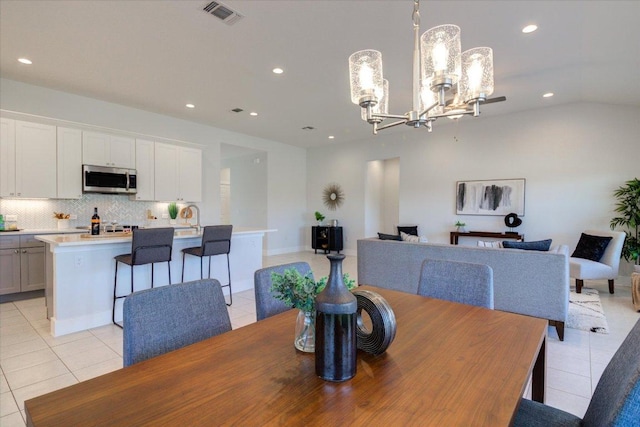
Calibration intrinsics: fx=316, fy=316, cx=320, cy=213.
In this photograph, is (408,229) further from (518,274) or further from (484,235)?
(518,274)

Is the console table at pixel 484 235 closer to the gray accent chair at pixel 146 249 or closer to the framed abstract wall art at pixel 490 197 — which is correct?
the framed abstract wall art at pixel 490 197

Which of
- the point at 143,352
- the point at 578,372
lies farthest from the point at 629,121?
the point at 143,352

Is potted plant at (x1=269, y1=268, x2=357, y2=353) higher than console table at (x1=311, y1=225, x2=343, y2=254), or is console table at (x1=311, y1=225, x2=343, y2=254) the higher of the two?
potted plant at (x1=269, y1=268, x2=357, y2=353)

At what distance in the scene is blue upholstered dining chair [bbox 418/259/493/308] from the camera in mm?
1685

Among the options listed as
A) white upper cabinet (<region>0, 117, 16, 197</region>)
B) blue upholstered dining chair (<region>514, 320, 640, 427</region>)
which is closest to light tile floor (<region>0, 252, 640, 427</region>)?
blue upholstered dining chair (<region>514, 320, 640, 427</region>)

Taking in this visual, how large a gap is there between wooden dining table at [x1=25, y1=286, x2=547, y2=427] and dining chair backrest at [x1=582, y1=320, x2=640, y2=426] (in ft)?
0.58

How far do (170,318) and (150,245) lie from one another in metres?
2.16

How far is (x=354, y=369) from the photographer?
3.01 feet

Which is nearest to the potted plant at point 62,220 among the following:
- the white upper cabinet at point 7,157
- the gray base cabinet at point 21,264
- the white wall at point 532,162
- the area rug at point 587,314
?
the gray base cabinet at point 21,264

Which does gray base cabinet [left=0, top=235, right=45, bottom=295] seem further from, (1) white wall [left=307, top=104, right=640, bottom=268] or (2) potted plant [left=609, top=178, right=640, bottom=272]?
(2) potted plant [left=609, top=178, right=640, bottom=272]

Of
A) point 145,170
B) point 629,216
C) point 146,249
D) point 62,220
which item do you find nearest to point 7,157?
point 62,220

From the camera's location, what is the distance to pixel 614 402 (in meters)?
0.75

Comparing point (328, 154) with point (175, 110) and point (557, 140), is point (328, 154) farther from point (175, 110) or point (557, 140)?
point (557, 140)

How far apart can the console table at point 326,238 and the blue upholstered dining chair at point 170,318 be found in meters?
6.65
